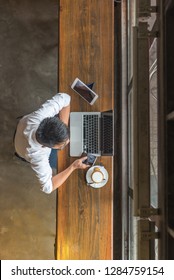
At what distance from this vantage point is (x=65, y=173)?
87.7 inches

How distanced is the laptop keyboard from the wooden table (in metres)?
0.07

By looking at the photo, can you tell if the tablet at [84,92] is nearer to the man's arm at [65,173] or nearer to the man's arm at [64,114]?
the man's arm at [64,114]

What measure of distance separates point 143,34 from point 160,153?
477 millimetres

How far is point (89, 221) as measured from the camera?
2311 millimetres

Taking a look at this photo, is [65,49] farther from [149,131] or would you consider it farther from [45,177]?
[149,131]

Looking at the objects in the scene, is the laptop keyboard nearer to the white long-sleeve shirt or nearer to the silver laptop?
the silver laptop

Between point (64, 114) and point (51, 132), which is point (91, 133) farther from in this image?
point (51, 132)

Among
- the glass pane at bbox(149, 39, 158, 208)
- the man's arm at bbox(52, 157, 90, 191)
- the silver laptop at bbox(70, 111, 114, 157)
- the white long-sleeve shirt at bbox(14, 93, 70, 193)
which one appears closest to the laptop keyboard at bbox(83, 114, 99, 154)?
the silver laptop at bbox(70, 111, 114, 157)

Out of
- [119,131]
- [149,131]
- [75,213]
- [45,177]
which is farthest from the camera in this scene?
[119,131]

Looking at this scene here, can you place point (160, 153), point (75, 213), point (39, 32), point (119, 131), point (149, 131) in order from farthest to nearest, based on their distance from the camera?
1. point (39, 32)
2. point (119, 131)
3. point (75, 213)
4. point (160, 153)
5. point (149, 131)

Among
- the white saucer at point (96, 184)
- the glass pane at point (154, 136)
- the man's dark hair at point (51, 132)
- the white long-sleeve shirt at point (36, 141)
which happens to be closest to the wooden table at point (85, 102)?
the white saucer at point (96, 184)

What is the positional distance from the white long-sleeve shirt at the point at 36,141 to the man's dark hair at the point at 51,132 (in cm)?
12

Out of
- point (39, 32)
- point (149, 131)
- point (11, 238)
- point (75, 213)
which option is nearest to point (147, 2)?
point (149, 131)

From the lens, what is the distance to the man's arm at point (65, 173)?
2.22 meters
